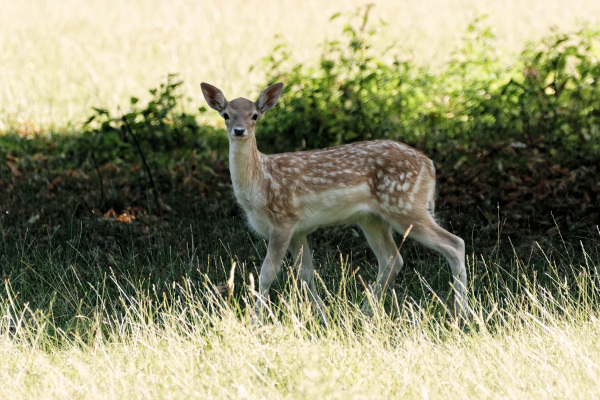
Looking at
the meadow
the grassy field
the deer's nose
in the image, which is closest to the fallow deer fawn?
the deer's nose

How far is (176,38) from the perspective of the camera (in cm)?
1576

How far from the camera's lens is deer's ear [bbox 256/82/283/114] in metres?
5.95

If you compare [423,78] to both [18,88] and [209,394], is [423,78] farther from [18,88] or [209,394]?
[209,394]

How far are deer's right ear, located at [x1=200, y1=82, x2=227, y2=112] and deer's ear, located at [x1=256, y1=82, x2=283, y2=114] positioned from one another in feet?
0.72

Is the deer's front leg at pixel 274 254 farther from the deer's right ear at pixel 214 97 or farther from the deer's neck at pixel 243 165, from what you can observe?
the deer's right ear at pixel 214 97

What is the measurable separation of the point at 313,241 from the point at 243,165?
1511 mm

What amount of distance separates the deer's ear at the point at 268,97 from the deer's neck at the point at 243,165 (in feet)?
0.73

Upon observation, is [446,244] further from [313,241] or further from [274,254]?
[313,241]

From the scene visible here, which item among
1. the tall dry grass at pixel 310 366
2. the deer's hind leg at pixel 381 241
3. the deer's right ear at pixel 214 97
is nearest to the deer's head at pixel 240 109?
the deer's right ear at pixel 214 97

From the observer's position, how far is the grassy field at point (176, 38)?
12.3 m

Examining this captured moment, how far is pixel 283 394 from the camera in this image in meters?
4.07

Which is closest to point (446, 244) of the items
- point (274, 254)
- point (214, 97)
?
point (274, 254)

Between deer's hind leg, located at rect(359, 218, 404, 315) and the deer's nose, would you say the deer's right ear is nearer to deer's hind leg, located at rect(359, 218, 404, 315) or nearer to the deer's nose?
the deer's nose

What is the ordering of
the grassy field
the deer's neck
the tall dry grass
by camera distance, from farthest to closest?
the grassy field → the deer's neck → the tall dry grass
